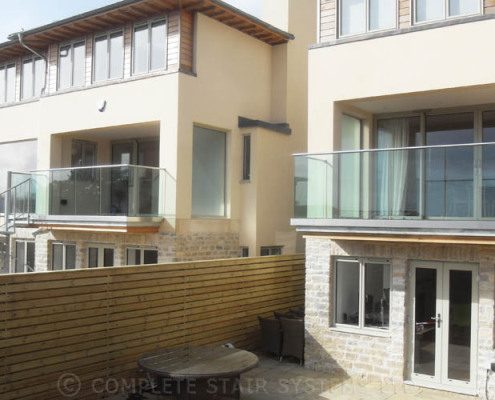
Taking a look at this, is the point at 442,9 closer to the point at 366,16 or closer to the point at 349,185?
the point at 366,16

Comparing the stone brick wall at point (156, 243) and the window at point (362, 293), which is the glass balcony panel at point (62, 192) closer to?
the stone brick wall at point (156, 243)

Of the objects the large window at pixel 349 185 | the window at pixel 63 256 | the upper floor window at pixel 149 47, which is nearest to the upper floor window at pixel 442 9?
the large window at pixel 349 185

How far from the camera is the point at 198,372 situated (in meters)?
8.70

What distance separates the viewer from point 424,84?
10938 millimetres

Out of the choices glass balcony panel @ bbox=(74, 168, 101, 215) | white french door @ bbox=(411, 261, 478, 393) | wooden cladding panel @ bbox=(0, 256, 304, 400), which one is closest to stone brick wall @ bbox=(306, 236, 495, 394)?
white french door @ bbox=(411, 261, 478, 393)

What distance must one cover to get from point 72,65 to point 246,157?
19.4 feet

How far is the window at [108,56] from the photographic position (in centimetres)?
1611

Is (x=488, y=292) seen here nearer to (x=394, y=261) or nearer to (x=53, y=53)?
(x=394, y=261)

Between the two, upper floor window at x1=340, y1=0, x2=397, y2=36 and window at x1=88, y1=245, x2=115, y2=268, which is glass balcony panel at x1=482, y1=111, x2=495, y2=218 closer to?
upper floor window at x1=340, y1=0, x2=397, y2=36

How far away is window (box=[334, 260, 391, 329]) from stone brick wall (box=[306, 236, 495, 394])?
19 centimetres

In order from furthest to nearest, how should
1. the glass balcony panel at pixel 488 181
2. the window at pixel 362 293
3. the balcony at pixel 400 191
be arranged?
the window at pixel 362 293, the balcony at pixel 400 191, the glass balcony panel at pixel 488 181

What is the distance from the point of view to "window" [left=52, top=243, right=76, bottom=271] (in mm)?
17281

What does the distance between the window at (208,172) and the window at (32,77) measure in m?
6.45

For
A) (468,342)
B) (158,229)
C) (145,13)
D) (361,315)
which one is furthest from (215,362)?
(145,13)
